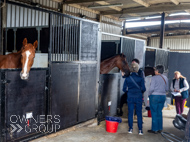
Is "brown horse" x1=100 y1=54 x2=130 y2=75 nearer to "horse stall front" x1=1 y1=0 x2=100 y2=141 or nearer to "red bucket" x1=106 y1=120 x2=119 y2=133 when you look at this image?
"horse stall front" x1=1 y1=0 x2=100 y2=141

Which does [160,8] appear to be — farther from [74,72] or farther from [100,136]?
[100,136]

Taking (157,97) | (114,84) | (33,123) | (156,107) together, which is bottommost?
(33,123)

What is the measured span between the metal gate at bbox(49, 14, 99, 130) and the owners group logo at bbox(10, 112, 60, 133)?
121mm

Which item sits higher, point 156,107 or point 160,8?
point 160,8

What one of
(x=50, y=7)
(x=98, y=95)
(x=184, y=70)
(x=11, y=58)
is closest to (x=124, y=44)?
(x=98, y=95)

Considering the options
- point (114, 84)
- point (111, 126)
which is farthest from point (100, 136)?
point (114, 84)

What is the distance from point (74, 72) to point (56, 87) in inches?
19.8

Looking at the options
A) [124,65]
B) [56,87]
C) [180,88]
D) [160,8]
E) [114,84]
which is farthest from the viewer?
[160,8]

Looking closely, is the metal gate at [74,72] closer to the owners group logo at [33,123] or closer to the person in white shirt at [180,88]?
the owners group logo at [33,123]

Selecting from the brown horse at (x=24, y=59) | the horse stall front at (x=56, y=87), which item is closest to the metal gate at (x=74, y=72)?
the horse stall front at (x=56, y=87)

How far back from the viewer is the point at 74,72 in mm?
3936

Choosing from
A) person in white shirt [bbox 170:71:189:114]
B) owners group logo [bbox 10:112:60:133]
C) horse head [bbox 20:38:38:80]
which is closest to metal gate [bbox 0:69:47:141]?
owners group logo [bbox 10:112:60:133]

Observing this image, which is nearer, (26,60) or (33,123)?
(26,60)

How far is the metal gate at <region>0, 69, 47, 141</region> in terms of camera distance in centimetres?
287
